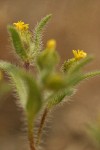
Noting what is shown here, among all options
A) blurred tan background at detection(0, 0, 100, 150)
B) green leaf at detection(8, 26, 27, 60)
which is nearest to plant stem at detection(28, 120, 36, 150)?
green leaf at detection(8, 26, 27, 60)

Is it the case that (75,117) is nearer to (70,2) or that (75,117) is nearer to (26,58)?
(70,2)

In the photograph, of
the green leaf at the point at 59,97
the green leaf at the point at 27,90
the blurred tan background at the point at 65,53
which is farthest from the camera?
the blurred tan background at the point at 65,53

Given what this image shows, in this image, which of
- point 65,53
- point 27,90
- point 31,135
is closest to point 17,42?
point 27,90

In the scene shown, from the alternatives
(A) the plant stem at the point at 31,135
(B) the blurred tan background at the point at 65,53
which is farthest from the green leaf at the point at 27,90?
(B) the blurred tan background at the point at 65,53

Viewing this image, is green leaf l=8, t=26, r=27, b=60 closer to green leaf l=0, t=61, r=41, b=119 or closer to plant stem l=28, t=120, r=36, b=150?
green leaf l=0, t=61, r=41, b=119

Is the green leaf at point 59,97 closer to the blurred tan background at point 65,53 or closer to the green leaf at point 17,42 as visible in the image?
the green leaf at point 17,42

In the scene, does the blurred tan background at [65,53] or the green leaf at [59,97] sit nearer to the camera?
the green leaf at [59,97]
